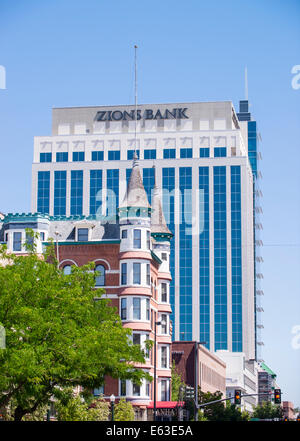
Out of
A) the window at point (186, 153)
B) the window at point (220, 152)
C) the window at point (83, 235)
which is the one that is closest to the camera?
the window at point (83, 235)

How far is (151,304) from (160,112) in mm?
101321

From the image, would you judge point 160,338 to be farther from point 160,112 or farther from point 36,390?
point 160,112

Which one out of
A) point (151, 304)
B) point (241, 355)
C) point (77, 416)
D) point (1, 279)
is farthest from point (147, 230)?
point (241, 355)

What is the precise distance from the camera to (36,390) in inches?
1884

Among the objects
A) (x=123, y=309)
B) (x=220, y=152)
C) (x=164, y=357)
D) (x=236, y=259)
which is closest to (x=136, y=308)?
(x=123, y=309)

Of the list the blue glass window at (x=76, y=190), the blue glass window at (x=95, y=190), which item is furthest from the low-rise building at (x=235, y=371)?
the blue glass window at (x=76, y=190)

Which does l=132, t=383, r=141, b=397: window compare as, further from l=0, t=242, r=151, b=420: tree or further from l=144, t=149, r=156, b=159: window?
l=144, t=149, r=156, b=159: window

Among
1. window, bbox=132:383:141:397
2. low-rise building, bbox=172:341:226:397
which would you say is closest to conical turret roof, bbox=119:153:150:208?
window, bbox=132:383:141:397

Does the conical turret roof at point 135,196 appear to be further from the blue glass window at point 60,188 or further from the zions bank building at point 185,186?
the blue glass window at point 60,188

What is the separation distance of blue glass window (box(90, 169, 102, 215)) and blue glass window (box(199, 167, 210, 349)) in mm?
21310

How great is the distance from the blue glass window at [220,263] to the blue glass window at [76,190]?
28.4 metres

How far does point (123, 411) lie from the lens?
72.9 metres

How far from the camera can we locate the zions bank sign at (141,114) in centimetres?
18275

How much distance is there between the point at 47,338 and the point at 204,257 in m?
127
